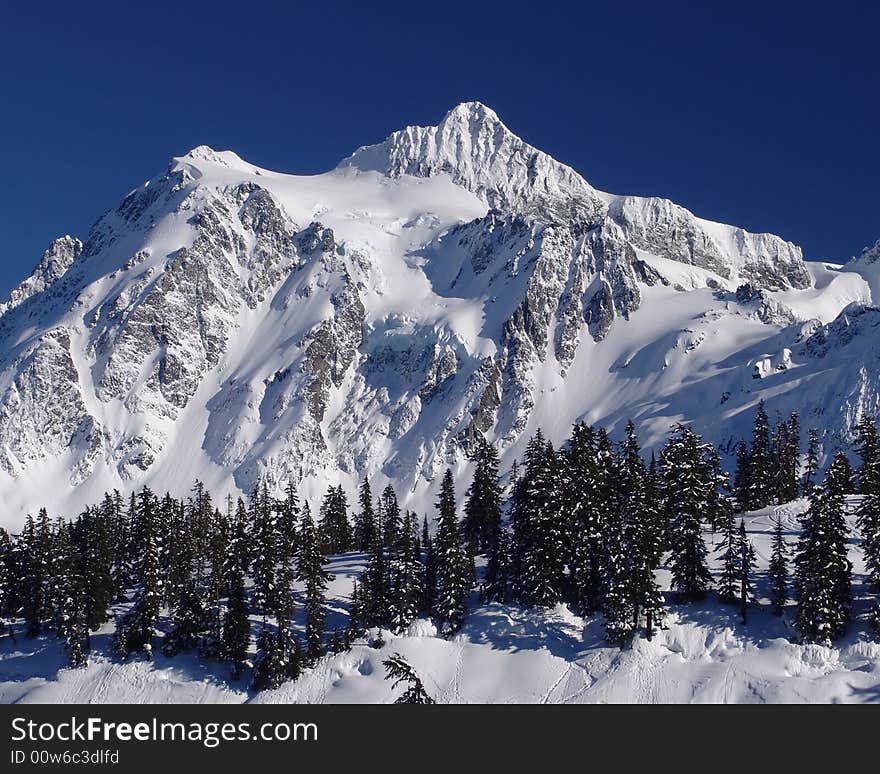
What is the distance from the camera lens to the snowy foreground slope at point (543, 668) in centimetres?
5494

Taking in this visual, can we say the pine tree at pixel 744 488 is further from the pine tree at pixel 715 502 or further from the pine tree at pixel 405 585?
the pine tree at pixel 405 585

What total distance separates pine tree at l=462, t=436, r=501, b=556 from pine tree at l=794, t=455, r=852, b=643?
31.5 meters

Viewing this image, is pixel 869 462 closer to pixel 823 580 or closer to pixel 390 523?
pixel 823 580

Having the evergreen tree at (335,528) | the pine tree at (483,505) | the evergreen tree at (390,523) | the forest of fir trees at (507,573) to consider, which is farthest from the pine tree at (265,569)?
the evergreen tree at (335,528)

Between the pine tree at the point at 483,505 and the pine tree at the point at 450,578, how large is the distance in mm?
13635

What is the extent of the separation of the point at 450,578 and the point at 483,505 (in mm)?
18631

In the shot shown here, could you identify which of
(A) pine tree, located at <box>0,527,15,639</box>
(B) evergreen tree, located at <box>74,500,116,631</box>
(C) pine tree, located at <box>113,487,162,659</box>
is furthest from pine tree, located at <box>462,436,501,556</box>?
(A) pine tree, located at <box>0,527,15,639</box>

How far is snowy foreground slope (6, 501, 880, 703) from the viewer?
5494 cm

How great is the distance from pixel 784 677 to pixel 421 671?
969 inches

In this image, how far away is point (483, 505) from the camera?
280 feet

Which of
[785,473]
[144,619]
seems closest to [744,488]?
[785,473]

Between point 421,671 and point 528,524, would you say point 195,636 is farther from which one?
point 528,524

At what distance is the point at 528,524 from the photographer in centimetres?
6812

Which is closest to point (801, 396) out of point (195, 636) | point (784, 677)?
point (784, 677)
